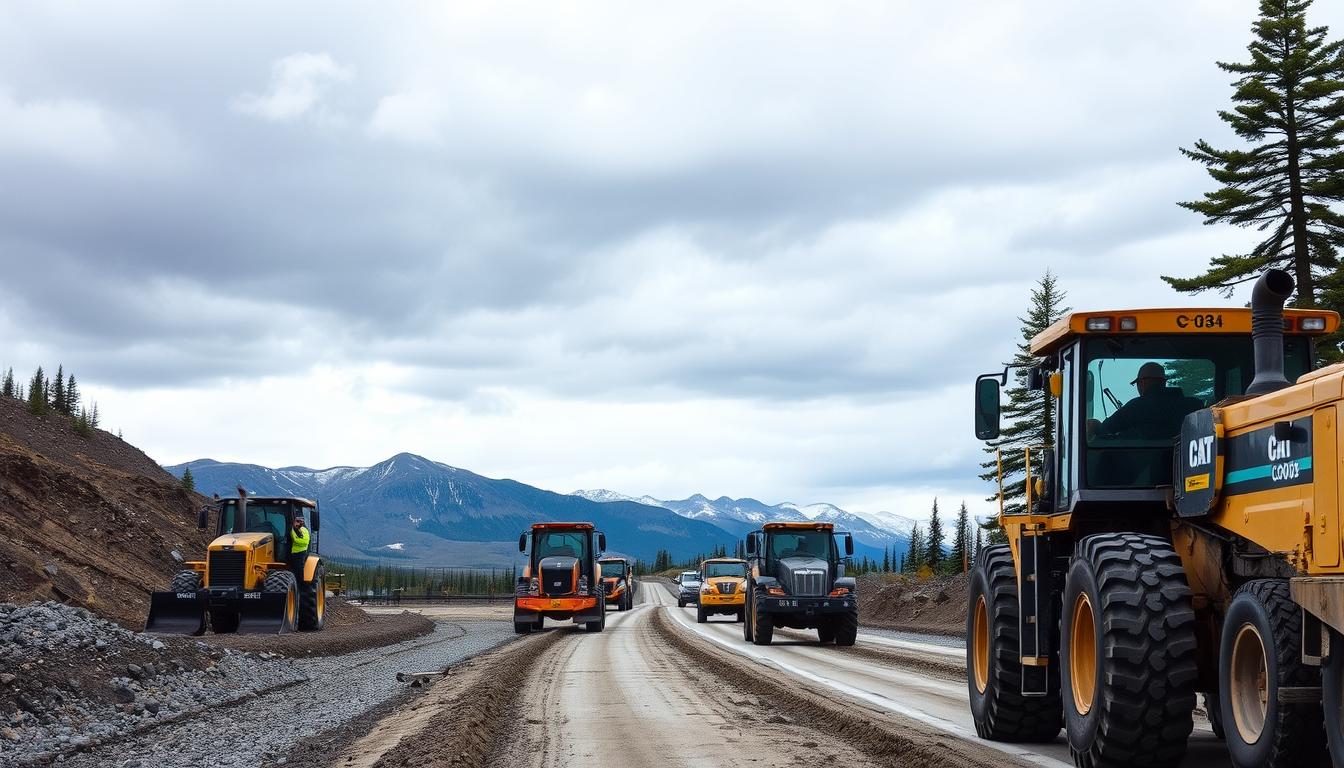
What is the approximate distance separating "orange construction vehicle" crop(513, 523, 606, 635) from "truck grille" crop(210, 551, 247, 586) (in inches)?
323

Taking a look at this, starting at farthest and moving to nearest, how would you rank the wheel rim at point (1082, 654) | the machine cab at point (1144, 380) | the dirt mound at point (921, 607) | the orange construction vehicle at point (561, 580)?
the dirt mound at point (921, 607)
the orange construction vehicle at point (561, 580)
the machine cab at point (1144, 380)
the wheel rim at point (1082, 654)

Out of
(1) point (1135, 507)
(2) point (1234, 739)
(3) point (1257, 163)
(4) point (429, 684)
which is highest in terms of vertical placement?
(3) point (1257, 163)

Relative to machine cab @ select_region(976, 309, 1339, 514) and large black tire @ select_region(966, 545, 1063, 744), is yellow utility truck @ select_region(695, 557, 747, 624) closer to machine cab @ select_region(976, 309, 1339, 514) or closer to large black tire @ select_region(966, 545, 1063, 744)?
large black tire @ select_region(966, 545, 1063, 744)

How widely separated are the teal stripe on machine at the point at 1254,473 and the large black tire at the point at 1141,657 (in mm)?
601

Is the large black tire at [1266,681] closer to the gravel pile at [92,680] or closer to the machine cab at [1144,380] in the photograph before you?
the machine cab at [1144,380]

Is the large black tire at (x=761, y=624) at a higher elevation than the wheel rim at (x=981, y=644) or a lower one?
lower

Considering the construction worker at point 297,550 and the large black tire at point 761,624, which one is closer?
the large black tire at point 761,624

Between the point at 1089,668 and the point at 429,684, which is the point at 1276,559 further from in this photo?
the point at 429,684

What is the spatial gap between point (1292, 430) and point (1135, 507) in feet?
7.54

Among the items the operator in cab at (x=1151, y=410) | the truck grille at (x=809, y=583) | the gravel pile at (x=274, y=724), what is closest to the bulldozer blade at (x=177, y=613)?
the gravel pile at (x=274, y=724)

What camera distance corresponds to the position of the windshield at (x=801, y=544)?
29516 mm

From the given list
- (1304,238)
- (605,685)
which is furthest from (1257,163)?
(605,685)

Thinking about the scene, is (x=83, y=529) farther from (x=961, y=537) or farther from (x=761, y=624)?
(x=961, y=537)

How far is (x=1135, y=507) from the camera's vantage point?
348 inches
